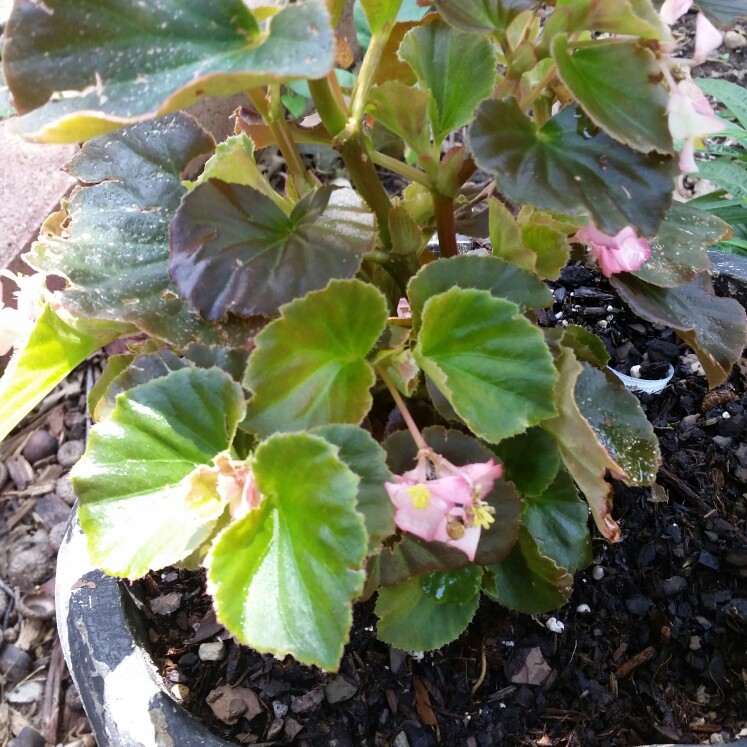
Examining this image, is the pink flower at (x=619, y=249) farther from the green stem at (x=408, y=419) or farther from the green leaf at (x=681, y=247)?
the green stem at (x=408, y=419)

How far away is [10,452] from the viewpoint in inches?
51.5

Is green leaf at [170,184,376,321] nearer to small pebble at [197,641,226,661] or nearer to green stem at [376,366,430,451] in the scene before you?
green stem at [376,366,430,451]

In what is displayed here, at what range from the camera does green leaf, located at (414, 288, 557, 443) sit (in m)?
0.47

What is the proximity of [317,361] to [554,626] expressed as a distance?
0.45 m

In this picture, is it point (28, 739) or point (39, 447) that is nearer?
point (28, 739)

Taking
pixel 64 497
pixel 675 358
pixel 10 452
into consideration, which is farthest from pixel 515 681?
pixel 10 452

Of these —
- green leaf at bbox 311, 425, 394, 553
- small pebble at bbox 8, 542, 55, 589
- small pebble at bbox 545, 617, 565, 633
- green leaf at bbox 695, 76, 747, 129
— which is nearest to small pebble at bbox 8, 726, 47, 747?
small pebble at bbox 8, 542, 55, 589

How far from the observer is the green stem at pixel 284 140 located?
52 cm

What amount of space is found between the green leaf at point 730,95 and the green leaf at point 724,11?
41.6 inches

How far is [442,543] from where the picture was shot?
0.52 metres

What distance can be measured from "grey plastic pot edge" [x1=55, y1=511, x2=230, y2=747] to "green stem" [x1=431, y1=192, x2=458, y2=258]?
0.41m

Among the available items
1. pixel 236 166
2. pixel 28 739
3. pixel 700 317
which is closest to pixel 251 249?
pixel 236 166

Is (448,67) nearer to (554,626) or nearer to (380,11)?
(380,11)

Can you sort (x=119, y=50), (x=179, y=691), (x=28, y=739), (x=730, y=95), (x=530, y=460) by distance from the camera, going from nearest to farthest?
(x=119, y=50) → (x=530, y=460) → (x=179, y=691) → (x=28, y=739) → (x=730, y=95)
